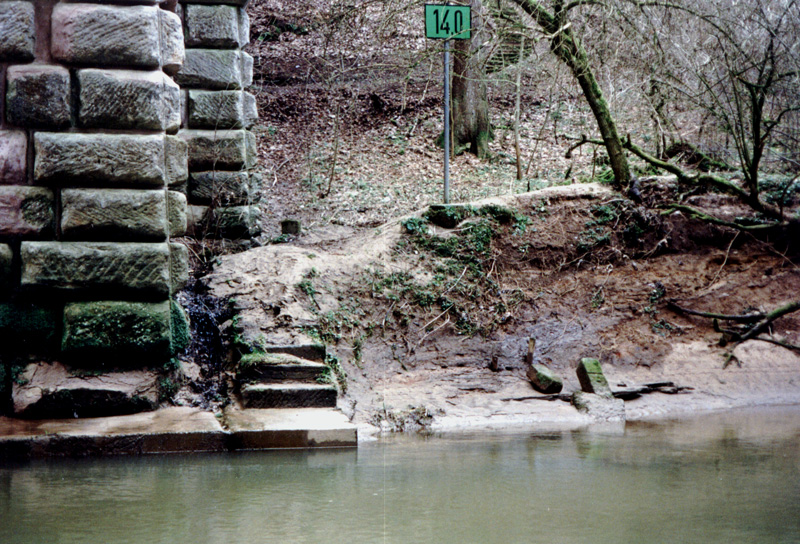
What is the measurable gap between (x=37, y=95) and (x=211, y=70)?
404 cm

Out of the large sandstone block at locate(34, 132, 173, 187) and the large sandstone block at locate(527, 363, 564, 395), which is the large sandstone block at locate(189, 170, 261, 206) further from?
the large sandstone block at locate(527, 363, 564, 395)

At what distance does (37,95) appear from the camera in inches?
228

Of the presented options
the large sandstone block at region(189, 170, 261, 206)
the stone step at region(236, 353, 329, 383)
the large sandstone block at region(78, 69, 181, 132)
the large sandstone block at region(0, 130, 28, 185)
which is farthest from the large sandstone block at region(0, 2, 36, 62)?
the large sandstone block at region(189, 170, 261, 206)

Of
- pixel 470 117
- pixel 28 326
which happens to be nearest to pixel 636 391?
pixel 28 326

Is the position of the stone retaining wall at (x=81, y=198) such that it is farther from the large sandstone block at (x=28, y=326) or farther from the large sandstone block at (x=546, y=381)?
the large sandstone block at (x=546, y=381)

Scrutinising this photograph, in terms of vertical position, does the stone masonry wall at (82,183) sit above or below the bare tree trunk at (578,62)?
below

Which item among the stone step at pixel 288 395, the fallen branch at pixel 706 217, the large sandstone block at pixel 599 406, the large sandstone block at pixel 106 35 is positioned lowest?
the large sandstone block at pixel 599 406

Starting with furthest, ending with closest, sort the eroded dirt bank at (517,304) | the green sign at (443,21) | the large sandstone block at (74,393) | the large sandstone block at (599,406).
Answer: the green sign at (443,21) < the eroded dirt bank at (517,304) < the large sandstone block at (599,406) < the large sandstone block at (74,393)

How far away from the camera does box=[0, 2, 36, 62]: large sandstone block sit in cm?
575

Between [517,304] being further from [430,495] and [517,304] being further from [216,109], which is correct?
[430,495]

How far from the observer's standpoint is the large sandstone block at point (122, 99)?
5.86 metres

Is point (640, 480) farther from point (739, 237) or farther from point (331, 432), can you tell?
point (739, 237)

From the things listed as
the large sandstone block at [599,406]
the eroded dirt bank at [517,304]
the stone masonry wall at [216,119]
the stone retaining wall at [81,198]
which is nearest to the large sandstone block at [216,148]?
the stone masonry wall at [216,119]

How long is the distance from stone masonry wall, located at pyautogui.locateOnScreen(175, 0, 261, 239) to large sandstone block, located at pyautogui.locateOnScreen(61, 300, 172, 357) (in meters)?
3.97
